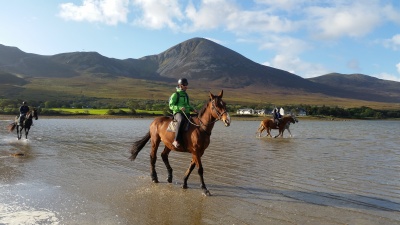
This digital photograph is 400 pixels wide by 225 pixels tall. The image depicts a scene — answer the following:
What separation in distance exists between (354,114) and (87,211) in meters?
108

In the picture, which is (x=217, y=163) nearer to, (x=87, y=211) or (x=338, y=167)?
(x=338, y=167)

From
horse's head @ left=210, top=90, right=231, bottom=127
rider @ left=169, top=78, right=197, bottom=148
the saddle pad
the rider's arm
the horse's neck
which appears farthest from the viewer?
the saddle pad

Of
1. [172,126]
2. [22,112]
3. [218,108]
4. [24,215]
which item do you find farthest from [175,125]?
[22,112]

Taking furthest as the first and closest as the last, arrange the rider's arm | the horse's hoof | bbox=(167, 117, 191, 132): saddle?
the rider's arm, bbox=(167, 117, 191, 132): saddle, the horse's hoof

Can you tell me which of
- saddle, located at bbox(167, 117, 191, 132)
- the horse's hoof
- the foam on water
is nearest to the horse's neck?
saddle, located at bbox(167, 117, 191, 132)

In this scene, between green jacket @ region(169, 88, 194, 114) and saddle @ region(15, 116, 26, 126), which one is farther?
saddle @ region(15, 116, 26, 126)

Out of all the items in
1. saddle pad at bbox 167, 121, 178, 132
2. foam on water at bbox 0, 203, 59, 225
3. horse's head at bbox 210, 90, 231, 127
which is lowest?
foam on water at bbox 0, 203, 59, 225

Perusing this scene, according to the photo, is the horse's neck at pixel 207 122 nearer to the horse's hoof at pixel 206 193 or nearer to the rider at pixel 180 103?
the rider at pixel 180 103

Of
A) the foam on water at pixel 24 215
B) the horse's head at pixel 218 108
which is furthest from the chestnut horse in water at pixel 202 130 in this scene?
the foam on water at pixel 24 215

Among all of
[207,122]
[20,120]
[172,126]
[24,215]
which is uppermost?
[207,122]

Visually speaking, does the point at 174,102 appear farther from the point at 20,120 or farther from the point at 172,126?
the point at 20,120

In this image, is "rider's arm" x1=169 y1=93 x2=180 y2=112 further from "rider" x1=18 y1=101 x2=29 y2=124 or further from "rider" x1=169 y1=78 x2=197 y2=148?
"rider" x1=18 y1=101 x2=29 y2=124

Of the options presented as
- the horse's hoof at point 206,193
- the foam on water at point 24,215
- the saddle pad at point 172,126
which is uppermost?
the saddle pad at point 172,126

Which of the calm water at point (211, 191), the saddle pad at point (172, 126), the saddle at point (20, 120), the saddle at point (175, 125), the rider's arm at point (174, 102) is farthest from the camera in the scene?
the saddle at point (20, 120)
